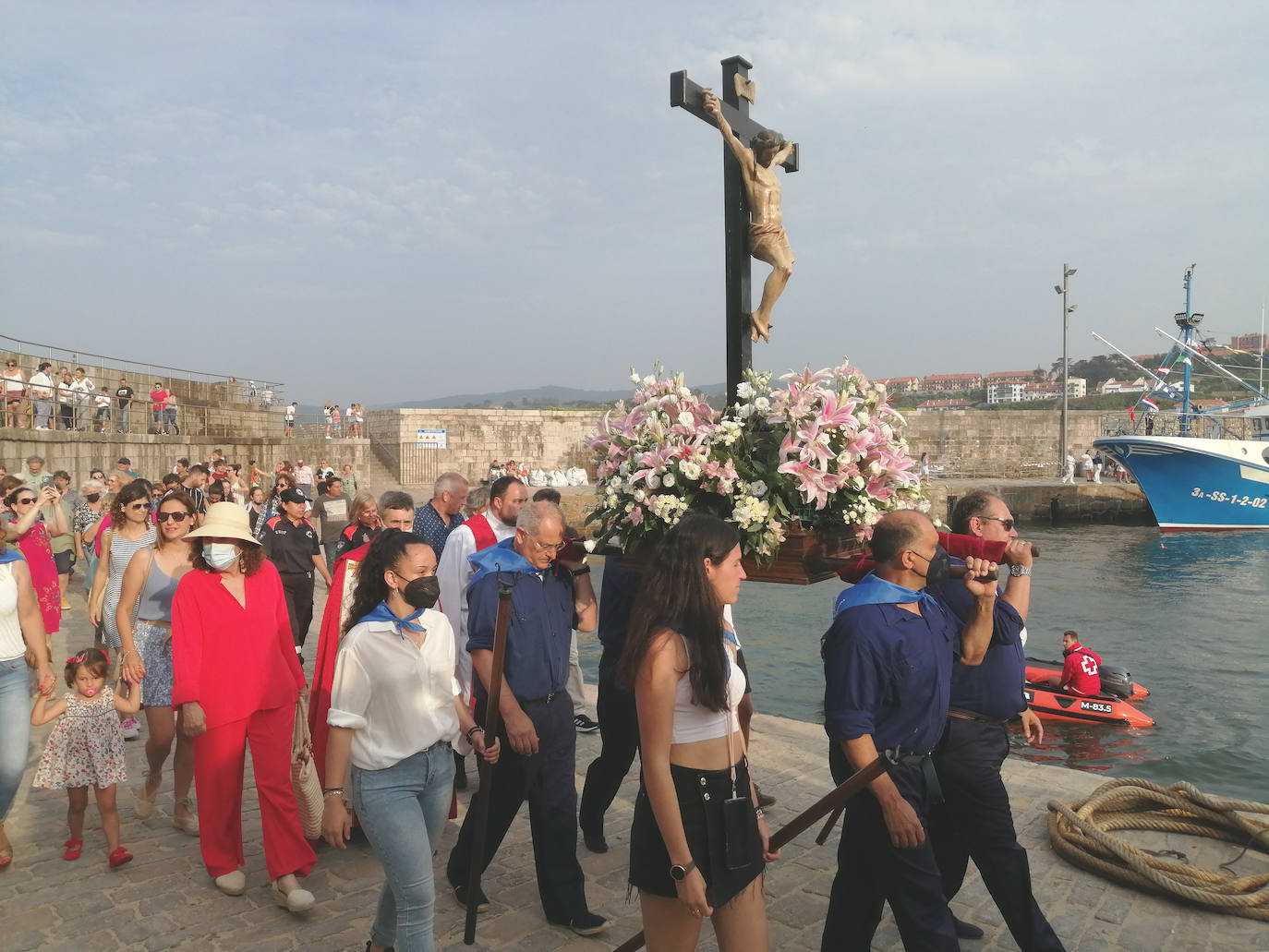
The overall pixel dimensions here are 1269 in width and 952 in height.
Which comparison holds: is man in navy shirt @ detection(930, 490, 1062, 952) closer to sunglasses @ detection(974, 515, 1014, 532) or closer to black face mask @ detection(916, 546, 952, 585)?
sunglasses @ detection(974, 515, 1014, 532)

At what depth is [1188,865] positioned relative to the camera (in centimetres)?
470

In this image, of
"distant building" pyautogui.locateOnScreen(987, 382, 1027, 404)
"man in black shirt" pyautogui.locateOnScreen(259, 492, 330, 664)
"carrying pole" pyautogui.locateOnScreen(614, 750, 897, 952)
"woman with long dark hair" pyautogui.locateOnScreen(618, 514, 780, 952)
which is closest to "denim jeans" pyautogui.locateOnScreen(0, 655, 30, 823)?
"man in black shirt" pyautogui.locateOnScreen(259, 492, 330, 664)

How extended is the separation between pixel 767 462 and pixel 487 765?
1.71 metres

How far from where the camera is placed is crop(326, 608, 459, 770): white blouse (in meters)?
3.33

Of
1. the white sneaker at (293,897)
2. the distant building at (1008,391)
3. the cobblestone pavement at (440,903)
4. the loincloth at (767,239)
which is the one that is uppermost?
the distant building at (1008,391)

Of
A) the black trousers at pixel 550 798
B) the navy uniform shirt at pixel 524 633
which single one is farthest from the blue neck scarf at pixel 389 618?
the black trousers at pixel 550 798

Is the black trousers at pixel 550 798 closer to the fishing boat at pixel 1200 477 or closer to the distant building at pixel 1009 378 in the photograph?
the fishing boat at pixel 1200 477

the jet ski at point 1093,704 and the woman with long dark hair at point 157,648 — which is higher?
the woman with long dark hair at point 157,648

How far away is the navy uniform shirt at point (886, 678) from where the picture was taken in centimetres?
321

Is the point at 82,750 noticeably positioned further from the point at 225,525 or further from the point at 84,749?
the point at 225,525

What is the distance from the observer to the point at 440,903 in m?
4.31

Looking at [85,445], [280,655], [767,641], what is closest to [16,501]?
[280,655]

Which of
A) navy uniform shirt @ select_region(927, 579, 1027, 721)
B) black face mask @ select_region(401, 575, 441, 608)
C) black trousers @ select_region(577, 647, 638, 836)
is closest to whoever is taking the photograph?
black face mask @ select_region(401, 575, 441, 608)

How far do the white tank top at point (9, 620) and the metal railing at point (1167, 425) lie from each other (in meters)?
36.6
